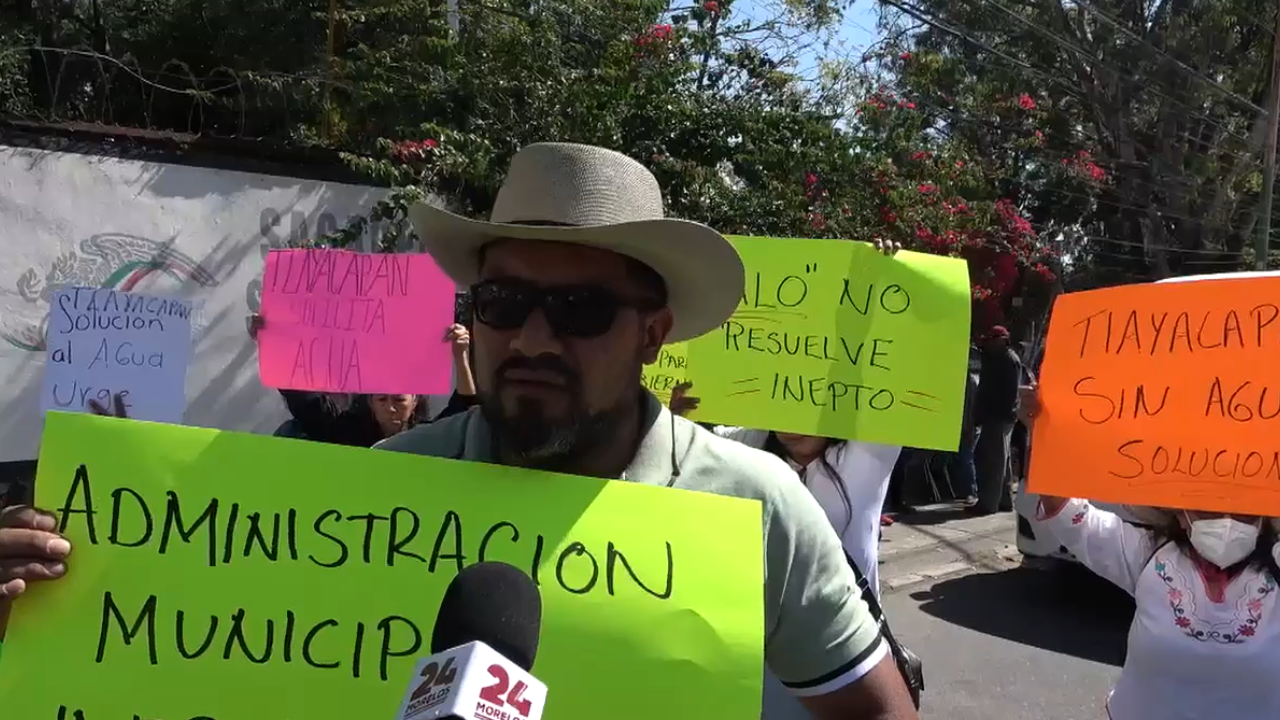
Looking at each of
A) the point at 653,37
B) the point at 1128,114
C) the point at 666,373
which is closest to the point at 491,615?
the point at 666,373

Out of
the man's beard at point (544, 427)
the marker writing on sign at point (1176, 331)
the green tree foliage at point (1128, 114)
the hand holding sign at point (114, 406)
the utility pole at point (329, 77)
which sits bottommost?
the hand holding sign at point (114, 406)

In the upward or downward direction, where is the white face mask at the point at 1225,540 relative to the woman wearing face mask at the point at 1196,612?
upward

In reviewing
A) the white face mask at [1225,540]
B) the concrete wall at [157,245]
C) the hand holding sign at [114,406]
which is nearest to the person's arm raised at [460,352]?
the hand holding sign at [114,406]

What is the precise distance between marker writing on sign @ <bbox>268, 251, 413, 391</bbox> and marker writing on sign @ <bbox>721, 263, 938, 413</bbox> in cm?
130

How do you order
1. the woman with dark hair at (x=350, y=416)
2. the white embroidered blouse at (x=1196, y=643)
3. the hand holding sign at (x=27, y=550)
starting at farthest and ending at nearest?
the woman with dark hair at (x=350, y=416) < the white embroidered blouse at (x=1196, y=643) < the hand holding sign at (x=27, y=550)

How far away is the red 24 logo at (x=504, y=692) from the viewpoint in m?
1.10

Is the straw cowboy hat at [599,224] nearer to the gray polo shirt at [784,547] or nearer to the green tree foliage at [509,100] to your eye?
the gray polo shirt at [784,547]

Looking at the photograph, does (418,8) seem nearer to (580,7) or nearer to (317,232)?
(580,7)

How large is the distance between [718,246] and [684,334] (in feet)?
1.09

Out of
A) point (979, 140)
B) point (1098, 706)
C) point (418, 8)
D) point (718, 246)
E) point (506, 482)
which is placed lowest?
point (1098, 706)

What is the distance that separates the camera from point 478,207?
25.6 ft

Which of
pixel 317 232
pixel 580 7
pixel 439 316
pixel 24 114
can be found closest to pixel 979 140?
pixel 580 7

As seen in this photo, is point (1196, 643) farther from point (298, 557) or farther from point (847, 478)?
point (298, 557)

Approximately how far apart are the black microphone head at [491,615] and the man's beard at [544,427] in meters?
0.43
